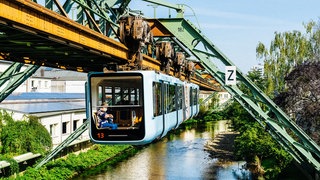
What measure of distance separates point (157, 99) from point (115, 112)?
191cm

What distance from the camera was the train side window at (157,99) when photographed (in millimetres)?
14422

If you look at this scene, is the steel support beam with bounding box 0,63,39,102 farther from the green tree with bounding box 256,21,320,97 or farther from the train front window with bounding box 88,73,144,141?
the green tree with bounding box 256,21,320,97

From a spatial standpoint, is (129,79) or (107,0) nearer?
(129,79)

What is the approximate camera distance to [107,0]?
920 inches

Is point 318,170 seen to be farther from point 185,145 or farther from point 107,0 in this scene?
point 185,145

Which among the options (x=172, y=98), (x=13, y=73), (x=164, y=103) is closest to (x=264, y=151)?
(x=172, y=98)

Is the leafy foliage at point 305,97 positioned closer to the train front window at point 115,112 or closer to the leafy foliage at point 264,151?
the leafy foliage at point 264,151

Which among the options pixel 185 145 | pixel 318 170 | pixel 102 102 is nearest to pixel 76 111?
pixel 185 145

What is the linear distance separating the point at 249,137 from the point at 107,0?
59.7ft

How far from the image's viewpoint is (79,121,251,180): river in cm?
3416

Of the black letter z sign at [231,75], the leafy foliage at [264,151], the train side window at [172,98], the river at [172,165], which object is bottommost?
the river at [172,165]

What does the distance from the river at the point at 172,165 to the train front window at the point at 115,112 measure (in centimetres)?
1983

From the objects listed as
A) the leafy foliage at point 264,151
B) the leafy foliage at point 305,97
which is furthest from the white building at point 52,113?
the leafy foliage at point 305,97

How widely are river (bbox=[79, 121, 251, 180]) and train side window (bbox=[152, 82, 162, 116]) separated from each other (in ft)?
60.2
